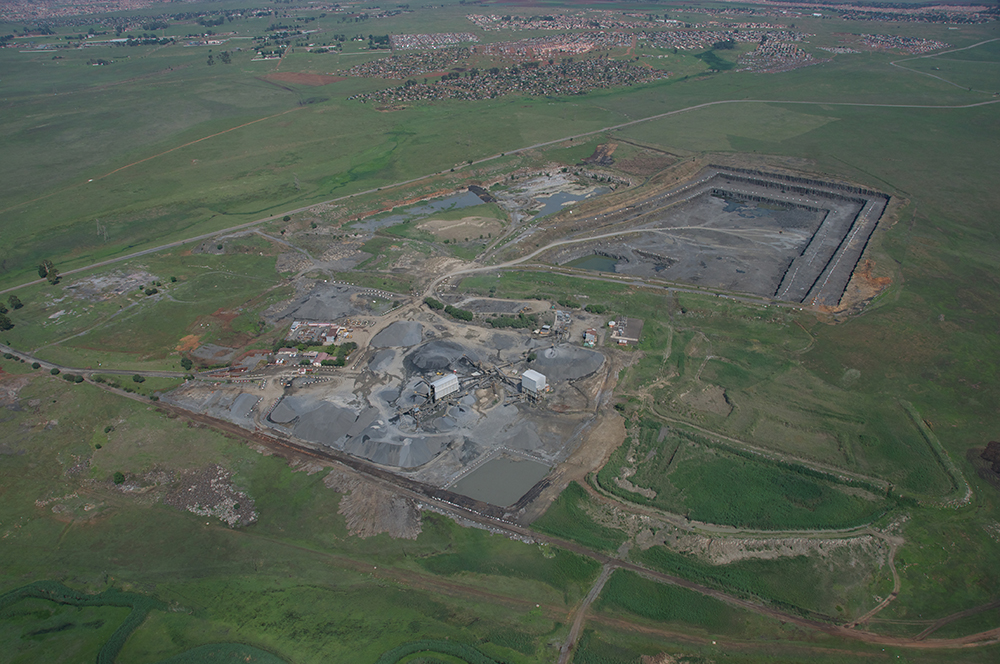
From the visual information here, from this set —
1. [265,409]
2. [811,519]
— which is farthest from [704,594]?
[265,409]

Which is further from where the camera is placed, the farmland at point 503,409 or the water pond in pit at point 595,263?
the water pond in pit at point 595,263

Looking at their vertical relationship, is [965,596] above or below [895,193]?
below

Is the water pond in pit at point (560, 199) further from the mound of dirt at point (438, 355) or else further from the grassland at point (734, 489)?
the grassland at point (734, 489)

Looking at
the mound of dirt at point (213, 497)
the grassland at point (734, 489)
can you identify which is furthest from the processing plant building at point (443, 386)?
the mound of dirt at point (213, 497)

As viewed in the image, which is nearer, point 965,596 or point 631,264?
point 965,596

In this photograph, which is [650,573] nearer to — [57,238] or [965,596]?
[965,596]

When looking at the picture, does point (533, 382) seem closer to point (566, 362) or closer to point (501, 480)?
point (566, 362)
